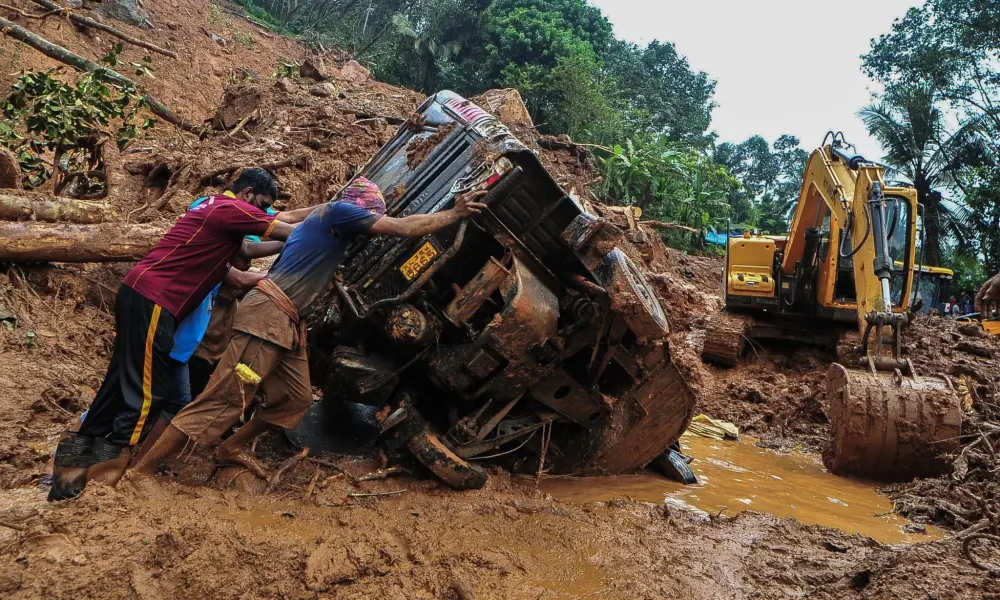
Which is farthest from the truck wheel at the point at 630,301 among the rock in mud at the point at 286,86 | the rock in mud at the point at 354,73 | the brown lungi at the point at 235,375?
the rock in mud at the point at 354,73

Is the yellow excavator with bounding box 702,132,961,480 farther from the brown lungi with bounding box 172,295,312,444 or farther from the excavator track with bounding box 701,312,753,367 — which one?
the brown lungi with bounding box 172,295,312,444

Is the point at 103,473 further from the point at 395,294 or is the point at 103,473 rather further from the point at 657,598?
the point at 657,598

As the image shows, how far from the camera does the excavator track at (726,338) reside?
8758 mm

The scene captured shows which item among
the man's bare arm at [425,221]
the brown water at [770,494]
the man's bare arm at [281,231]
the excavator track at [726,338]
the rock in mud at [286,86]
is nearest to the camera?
the man's bare arm at [425,221]

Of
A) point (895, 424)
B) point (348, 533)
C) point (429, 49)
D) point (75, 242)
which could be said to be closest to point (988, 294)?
point (895, 424)

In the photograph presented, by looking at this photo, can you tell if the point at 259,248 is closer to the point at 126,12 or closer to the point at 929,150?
the point at 126,12

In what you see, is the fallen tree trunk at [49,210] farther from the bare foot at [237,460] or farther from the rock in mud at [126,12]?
the rock in mud at [126,12]

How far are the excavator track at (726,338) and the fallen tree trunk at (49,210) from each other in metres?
7.18

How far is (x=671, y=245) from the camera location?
21.7 m

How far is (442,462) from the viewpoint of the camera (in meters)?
3.58

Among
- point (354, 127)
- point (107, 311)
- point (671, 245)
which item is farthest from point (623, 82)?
point (107, 311)

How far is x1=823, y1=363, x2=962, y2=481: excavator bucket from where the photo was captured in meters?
4.50

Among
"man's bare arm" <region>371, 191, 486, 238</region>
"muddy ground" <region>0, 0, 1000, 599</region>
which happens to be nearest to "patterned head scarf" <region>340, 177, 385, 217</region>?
"man's bare arm" <region>371, 191, 486, 238</region>

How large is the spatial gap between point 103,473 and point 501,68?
24720 millimetres
